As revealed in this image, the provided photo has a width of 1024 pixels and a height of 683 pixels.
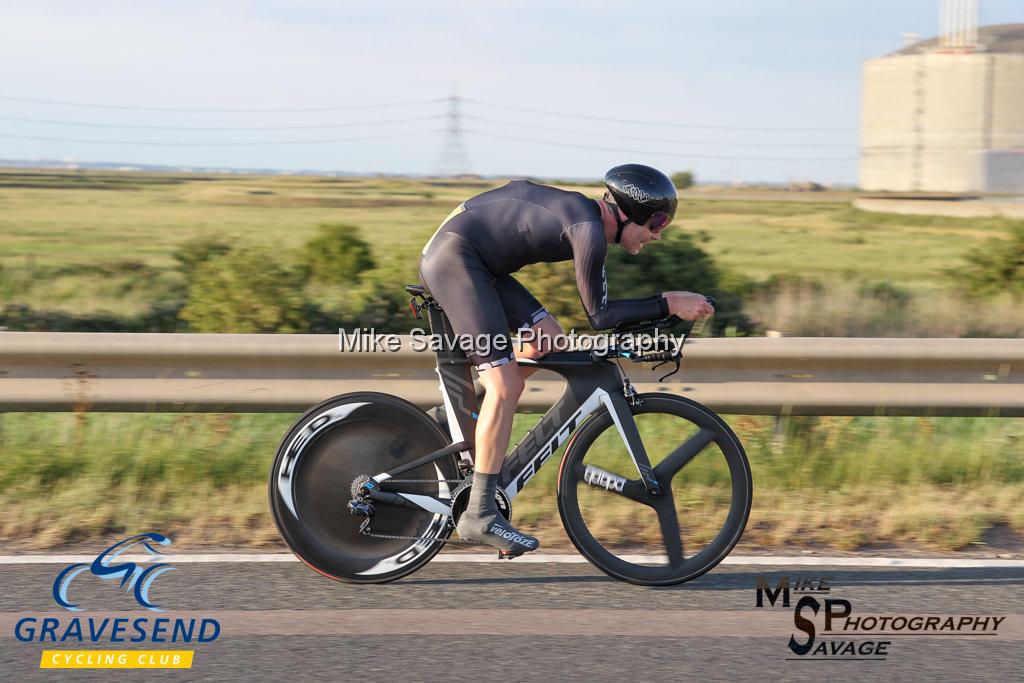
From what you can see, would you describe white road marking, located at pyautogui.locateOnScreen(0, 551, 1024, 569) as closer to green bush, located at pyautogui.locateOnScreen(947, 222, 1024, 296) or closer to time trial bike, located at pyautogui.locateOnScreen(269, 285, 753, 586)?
time trial bike, located at pyautogui.locateOnScreen(269, 285, 753, 586)

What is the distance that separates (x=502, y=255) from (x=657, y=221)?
612 millimetres

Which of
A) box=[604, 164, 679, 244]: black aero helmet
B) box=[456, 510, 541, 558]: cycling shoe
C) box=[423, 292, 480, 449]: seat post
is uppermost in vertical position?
box=[604, 164, 679, 244]: black aero helmet

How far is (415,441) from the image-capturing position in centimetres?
451

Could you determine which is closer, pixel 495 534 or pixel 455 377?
pixel 495 534

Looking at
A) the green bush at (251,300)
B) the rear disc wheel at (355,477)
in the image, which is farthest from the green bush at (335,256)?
the rear disc wheel at (355,477)

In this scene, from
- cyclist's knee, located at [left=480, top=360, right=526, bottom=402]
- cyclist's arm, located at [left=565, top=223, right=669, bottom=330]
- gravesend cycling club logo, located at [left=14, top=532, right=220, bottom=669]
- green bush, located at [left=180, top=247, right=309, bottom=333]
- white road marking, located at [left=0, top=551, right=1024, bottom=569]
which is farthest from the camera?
green bush, located at [left=180, top=247, right=309, bottom=333]

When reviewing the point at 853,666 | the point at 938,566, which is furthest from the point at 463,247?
the point at 938,566

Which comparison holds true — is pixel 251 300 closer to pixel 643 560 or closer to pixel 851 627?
pixel 643 560

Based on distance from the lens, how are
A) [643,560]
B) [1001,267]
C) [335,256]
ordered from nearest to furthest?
[643,560] → [1001,267] → [335,256]

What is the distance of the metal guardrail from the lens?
561cm

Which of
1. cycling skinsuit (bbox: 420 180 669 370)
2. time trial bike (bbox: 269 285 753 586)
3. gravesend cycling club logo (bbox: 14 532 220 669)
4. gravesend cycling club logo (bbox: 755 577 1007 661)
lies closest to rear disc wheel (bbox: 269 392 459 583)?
time trial bike (bbox: 269 285 753 586)

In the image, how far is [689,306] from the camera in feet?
13.6

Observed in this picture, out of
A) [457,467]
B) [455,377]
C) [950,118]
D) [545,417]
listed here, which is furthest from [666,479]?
[950,118]

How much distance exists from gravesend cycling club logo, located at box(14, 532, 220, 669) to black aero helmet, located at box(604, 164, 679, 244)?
2.15m
